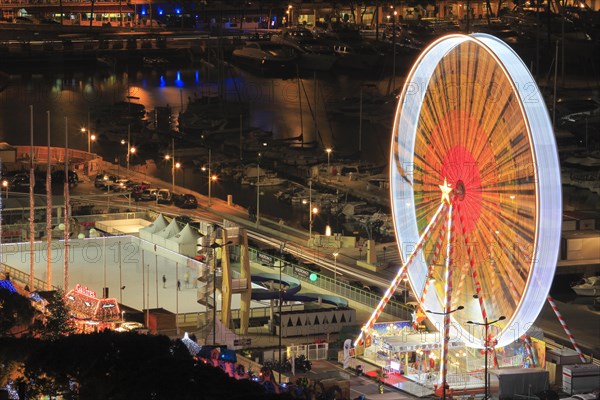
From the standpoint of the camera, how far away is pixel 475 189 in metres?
26.4

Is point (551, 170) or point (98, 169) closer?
point (551, 170)

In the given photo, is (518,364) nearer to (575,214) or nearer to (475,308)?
(475,308)

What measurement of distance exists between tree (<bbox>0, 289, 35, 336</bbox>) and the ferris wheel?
17.4 feet

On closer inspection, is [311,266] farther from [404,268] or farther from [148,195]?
[148,195]

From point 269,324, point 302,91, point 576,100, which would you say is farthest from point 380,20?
point 269,324

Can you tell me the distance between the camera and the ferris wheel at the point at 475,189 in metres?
25.1

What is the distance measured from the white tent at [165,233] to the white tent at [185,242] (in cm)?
19

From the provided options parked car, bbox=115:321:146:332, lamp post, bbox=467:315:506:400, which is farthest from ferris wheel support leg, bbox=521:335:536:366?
parked car, bbox=115:321:146:332

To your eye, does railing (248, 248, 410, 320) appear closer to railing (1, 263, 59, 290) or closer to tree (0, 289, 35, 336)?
railing (1, 263, 59, 290)

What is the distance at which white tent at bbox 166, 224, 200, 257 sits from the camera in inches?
1302

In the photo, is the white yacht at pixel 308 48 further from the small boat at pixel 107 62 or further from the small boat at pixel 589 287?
the small boat at pixel 589 287

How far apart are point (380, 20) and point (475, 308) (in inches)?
3158

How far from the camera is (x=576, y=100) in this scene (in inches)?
2542

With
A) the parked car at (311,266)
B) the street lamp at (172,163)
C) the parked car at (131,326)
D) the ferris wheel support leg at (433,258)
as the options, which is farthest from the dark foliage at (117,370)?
the street lamp at (172,163)
